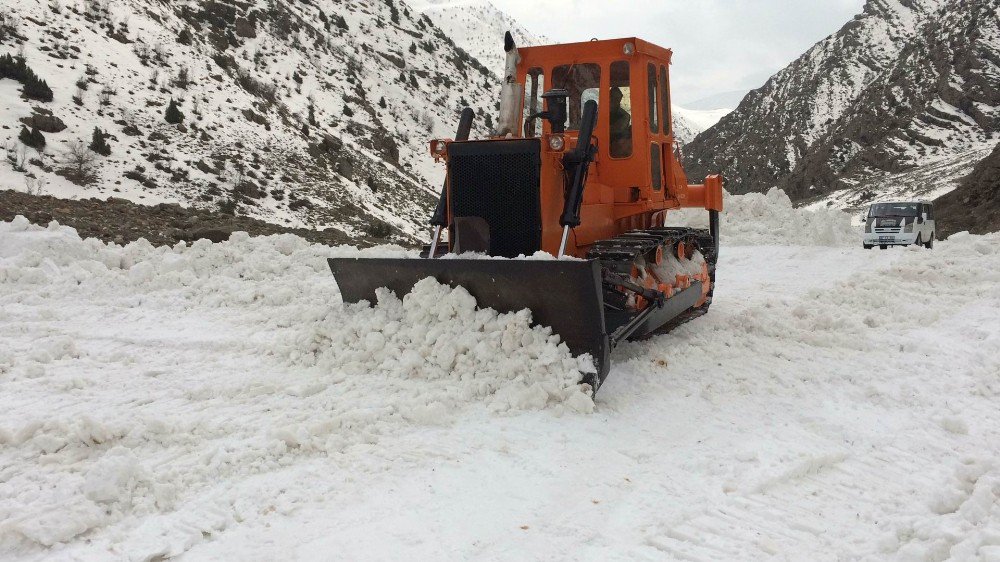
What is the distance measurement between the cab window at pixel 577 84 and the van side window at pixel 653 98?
53 centimetres

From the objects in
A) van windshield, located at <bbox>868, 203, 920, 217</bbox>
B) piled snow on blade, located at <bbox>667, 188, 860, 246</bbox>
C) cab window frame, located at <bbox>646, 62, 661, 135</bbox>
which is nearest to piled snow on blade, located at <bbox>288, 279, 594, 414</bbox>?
cab window frame, located at <bbox>646, 62, 661, 135</bbox>

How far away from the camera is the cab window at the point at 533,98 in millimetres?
7172

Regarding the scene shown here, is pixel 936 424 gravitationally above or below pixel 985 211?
below

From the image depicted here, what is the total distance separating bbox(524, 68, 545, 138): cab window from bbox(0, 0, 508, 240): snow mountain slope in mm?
14128

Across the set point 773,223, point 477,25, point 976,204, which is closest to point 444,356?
point 773,223

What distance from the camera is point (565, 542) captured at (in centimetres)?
314

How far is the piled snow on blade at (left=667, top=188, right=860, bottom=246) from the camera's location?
1798 cm

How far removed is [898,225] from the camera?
20016mm

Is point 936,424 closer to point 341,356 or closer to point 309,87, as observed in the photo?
point 341,356

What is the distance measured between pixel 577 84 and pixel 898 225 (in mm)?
16518

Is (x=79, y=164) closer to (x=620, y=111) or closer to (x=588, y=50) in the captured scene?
(x=588, y=50)

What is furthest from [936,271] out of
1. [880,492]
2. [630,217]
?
[880,492]

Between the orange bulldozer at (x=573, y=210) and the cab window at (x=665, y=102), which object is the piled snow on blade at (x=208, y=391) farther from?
the cab window at (x=665, y=102)

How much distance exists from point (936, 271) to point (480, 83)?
46.2 meters
